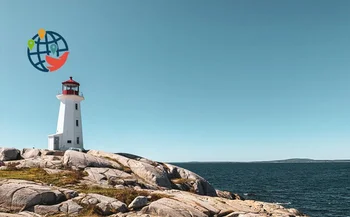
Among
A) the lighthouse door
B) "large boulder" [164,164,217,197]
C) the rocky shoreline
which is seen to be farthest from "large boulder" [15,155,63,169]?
"large boulder" [164,164,217,197]

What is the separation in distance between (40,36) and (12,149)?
55.6 feet

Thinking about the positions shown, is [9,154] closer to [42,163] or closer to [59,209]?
[42,163]

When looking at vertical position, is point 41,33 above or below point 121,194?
above

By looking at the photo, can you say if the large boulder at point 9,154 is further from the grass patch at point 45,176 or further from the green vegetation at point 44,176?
the grass patch at point 45,176

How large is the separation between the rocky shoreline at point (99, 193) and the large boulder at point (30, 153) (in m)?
2.41

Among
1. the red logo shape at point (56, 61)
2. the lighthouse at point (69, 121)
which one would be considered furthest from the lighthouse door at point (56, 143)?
the red logo shape at point (56, 61)

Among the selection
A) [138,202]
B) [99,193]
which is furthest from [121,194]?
[138,202]

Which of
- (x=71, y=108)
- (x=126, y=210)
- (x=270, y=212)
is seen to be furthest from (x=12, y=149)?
(x=270, y=212)

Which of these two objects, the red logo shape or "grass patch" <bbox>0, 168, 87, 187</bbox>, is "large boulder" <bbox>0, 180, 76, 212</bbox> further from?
the red logo shape

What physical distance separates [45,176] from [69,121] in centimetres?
2080

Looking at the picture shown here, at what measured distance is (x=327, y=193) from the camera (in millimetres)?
69750

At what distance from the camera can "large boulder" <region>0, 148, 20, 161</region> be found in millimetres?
40281

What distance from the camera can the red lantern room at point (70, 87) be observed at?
50.3 meters

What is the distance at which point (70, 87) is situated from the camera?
51469mm
